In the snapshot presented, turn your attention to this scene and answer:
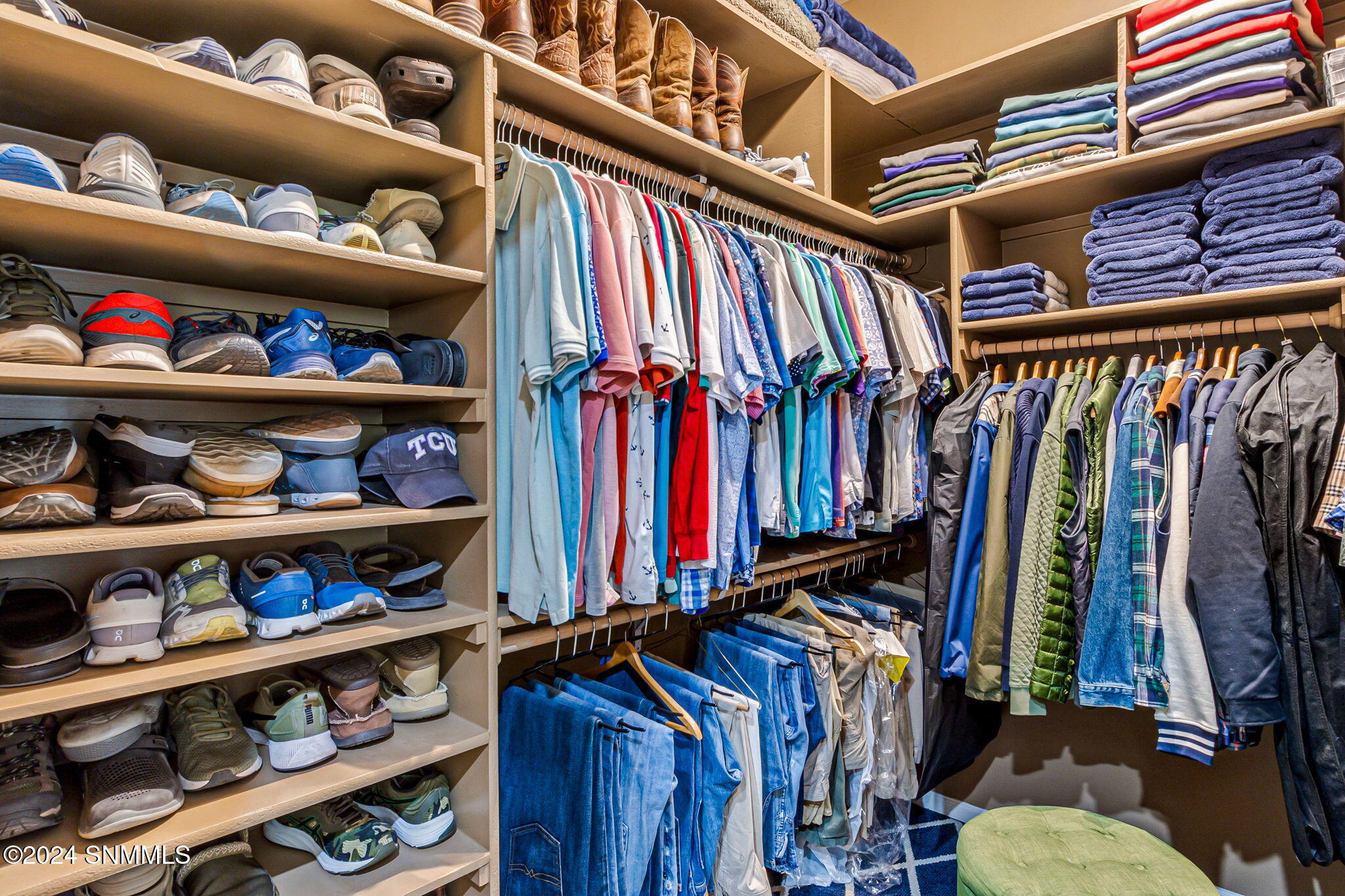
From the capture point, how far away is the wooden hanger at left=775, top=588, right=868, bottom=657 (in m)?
1.90

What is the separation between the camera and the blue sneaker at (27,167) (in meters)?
0.92

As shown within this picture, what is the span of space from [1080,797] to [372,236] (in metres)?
2.62

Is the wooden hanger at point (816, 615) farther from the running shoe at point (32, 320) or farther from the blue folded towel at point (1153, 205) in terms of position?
the running shoe at point (32, 320)

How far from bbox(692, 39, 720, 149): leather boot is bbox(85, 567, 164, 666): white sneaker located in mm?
1586

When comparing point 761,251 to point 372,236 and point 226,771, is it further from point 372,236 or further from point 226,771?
point 226,771

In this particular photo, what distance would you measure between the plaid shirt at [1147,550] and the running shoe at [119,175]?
205cm

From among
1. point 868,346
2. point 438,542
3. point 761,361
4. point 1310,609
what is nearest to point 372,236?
point 438,542

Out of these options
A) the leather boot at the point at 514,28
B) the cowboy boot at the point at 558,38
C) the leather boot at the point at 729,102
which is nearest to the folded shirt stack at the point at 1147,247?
the leather boot at the point at 729,102

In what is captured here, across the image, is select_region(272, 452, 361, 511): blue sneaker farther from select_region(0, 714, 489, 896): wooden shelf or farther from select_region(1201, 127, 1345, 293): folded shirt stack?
select_region(1201, 127, 1345, 293): folded shirt stack

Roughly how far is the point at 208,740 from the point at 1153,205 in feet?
8.19

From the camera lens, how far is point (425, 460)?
4.38 ft

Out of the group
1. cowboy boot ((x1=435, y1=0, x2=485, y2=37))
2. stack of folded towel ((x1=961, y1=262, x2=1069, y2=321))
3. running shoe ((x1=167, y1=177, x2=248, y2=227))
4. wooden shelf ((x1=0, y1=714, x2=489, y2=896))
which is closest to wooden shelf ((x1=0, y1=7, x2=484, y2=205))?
running shoe ((x1=167, y1=177, x2=248, y2=227))

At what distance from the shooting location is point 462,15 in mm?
1341

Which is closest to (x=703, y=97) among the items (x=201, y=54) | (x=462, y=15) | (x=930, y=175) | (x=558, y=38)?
(x=558, y=38)
